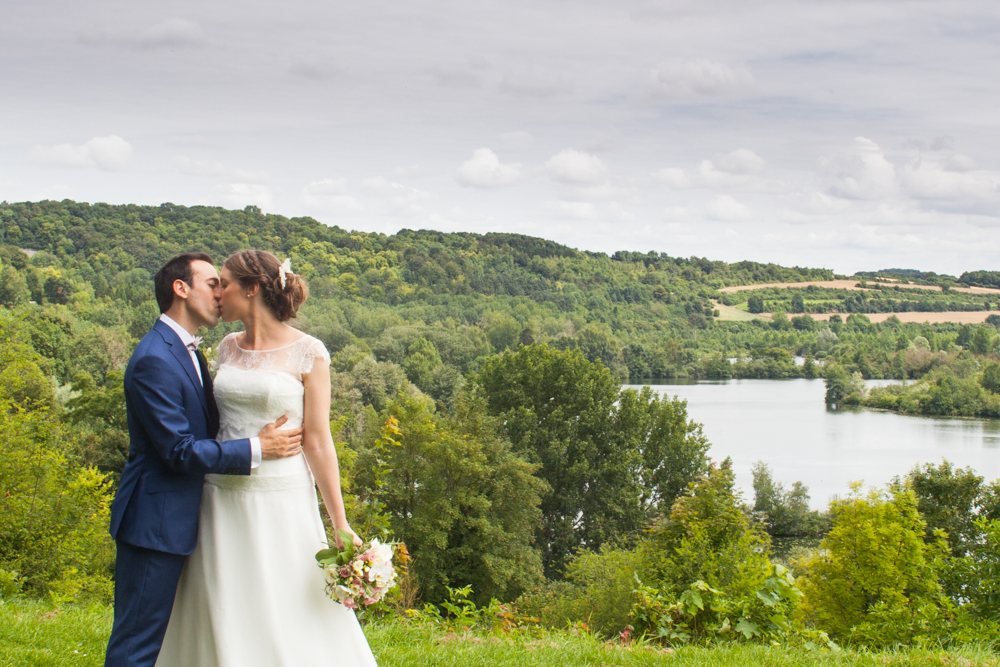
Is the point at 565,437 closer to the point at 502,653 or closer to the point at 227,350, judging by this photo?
the point at 502,653

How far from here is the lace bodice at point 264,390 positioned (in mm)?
2871

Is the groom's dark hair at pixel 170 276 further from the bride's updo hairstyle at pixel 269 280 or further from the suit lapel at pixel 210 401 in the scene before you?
the suit lapel at pixel 210 401

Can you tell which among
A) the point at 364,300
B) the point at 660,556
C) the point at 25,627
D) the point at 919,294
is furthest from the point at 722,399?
the point at 919,294

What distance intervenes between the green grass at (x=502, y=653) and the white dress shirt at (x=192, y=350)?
4.95 ft

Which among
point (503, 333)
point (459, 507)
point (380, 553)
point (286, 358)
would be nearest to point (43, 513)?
point (286, 358)

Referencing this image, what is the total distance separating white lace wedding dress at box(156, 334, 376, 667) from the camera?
279 cm

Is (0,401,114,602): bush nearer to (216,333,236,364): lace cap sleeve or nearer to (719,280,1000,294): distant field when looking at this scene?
(216,333,236,364): lace cap sleeve

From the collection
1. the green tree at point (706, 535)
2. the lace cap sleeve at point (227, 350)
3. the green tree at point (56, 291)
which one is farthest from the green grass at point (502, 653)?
the green tree at point (56, 291)

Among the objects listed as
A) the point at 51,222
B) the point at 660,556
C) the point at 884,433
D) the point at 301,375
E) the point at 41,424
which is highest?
the point at 51,222

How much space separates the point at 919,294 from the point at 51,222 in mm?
128228

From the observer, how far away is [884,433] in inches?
2175

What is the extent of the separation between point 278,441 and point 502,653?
6.02 ft

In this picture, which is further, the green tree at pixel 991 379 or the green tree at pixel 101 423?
the green tree at pixel 991 379

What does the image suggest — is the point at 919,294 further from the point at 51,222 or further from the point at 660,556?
the point at 660,556
